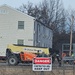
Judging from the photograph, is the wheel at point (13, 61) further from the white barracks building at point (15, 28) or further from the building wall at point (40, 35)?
the building wall at point (40, 35)

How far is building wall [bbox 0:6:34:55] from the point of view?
5800 centimetres

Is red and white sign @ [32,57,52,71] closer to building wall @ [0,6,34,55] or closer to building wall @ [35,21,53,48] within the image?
building wall @ [0,6,34,55]

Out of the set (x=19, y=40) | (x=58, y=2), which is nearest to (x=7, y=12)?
(x=19, y=40)

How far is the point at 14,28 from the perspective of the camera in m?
58.4

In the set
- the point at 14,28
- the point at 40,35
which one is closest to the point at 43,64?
the point at 14,28

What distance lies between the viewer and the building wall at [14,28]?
58000 millimetres

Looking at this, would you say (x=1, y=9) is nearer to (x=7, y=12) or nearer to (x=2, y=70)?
(x=7, y=12)

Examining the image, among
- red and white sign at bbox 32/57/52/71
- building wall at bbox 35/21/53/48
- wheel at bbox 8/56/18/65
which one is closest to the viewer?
red and white sign at bbox 32/57/52/71

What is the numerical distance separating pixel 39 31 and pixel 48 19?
116 ft

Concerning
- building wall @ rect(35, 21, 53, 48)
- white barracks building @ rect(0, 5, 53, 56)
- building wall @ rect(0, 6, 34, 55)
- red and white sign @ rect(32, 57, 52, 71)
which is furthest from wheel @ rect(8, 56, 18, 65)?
building wall @ rect(35, 21, 53, 48)

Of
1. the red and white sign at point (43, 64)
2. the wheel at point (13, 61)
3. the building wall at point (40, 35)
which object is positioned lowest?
the wheel at point (13, 61)

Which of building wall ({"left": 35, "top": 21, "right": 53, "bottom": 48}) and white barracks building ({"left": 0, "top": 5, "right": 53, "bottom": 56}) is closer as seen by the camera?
white barracks building ({"left": 0, "top": 5, "right": 53, "bottom": 56})

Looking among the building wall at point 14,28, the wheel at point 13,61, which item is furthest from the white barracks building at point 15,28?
the wheel at point 13,61

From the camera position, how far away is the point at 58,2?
108438 millimetres
